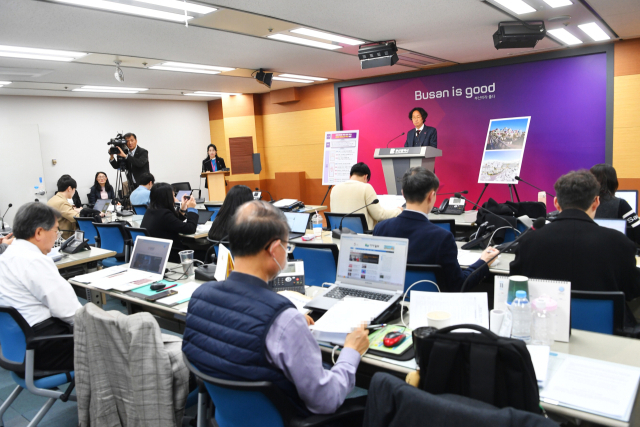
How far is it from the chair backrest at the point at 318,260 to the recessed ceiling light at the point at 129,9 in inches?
95.4

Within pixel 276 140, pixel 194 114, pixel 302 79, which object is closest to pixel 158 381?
pixel 302 79

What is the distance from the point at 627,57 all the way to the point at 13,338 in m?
7.68

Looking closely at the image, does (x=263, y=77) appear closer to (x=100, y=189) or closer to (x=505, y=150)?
(x=505, y=150)

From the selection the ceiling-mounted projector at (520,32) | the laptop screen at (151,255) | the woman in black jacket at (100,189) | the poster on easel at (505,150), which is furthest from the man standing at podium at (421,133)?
the woman in black jacket at (100,189)

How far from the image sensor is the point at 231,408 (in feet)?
4.93

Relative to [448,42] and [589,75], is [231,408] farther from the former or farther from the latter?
[589,75]

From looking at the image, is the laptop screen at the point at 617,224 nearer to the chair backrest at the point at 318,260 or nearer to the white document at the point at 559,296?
the white document at the point at 559,296

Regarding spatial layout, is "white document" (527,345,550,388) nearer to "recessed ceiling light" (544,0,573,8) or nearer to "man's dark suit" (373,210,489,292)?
"man's dark suit" (373,210,489,292)

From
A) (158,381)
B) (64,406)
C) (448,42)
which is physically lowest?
(64,406)

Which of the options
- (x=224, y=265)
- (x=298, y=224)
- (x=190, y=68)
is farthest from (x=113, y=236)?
(x=190, y=68)

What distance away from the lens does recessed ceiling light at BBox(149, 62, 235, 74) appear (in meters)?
6.80

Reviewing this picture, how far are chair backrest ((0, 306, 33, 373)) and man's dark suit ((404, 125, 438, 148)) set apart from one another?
228 inches

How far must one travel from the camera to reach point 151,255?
10.6 ft

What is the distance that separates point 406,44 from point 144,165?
519 centimetres
